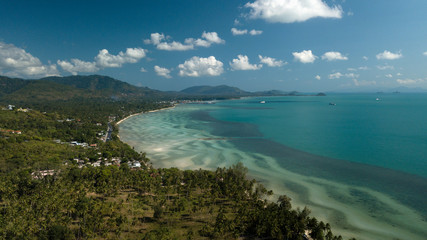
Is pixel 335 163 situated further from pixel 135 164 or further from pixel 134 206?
pixel 135 164

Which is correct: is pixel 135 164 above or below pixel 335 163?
above

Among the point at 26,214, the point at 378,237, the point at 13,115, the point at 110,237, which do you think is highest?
the point at 13,115

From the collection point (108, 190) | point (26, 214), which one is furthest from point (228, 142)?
point (26, 214)

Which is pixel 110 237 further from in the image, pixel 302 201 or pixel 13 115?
pixel 13 115

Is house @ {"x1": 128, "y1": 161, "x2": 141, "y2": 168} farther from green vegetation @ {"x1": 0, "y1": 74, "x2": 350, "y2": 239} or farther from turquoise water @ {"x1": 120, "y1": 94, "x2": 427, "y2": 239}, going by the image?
turquoise water @ {"x1": 120, "y1": 94, "x2": 427, "y2": 239}

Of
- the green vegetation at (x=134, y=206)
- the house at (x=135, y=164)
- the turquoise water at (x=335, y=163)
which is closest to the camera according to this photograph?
the green vegetation at (x=134, y=206)

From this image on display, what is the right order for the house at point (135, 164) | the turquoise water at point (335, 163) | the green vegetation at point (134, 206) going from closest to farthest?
the green vegetation at point (134, 206) < the turquoise water at point (335, 163) < the house at point (135, 164)

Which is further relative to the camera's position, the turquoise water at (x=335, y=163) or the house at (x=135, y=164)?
the house at (x=135, y=164)

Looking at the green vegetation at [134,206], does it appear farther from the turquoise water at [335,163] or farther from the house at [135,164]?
the turquoise water at [335,163]

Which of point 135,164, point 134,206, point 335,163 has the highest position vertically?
point 135,164

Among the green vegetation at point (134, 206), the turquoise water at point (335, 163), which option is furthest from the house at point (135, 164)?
the turquoise water at point (335, 163)

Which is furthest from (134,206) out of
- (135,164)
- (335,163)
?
(335,163)
